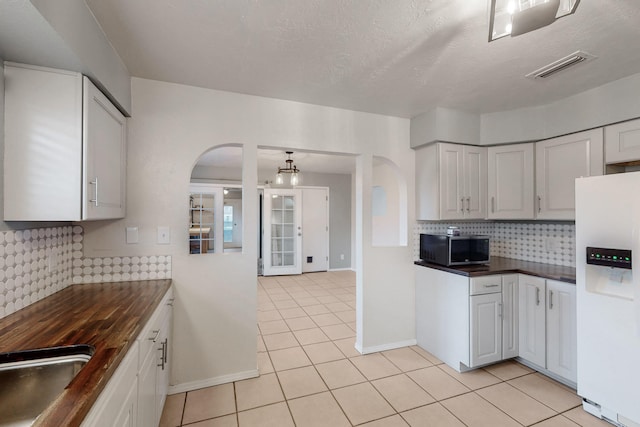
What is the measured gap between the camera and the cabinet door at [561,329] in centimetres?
216

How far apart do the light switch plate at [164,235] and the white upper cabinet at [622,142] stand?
3.49m

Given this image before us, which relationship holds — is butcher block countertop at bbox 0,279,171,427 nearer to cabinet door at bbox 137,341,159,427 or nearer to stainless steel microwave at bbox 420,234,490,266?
cabinet door at bbox 137,341,159,427

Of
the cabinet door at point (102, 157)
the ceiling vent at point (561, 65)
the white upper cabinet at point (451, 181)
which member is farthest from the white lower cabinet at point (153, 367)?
the ceiling vent at point (561, 65)

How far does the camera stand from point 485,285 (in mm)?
2420

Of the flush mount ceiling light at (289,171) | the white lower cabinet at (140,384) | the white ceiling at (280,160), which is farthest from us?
the flush mount ceiling light at (289,171)

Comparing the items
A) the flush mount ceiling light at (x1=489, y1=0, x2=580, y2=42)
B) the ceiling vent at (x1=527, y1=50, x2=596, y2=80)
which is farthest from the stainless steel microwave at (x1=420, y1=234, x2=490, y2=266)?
the flush mount ceiling light at (x1=489, y1=0, x2=580, y2=42)

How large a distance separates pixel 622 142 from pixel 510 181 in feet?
2.70

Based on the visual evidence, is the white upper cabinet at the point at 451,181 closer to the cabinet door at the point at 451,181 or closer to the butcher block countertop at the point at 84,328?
the cabinet door at the point at 451,181

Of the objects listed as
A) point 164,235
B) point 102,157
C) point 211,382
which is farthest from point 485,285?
point 102,157

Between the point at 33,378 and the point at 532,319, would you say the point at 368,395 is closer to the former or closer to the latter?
the point at 532,319

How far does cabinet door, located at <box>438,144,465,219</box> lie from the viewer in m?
2.76

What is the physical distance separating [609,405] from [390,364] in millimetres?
1451

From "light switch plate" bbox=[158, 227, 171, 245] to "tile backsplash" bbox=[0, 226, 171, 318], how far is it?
4.4 inches

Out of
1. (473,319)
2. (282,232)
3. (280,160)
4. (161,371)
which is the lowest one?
(161,371)
